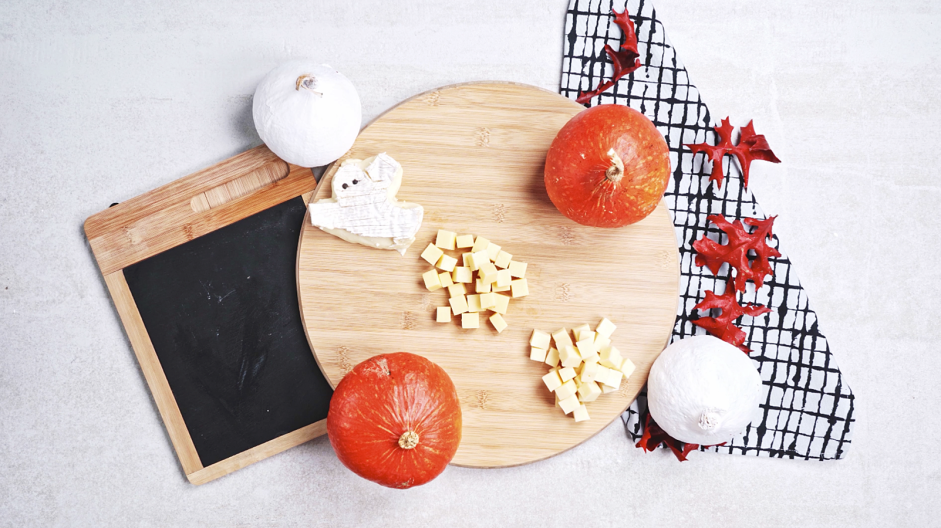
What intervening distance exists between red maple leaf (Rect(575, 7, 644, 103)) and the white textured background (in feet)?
0.46

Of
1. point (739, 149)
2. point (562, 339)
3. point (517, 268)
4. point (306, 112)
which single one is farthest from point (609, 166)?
point (306, 112)

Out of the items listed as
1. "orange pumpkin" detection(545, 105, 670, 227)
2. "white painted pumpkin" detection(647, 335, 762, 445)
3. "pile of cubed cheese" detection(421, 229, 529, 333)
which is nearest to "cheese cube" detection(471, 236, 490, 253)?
"pile of cubed cheese" detection(421, 229, 529, 333)

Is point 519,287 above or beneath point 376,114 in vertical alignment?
beneath

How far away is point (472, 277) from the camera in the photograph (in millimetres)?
1614

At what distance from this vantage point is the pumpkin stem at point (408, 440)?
1.25 meters

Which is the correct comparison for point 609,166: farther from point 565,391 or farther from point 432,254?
point 565,391

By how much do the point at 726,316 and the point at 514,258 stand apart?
0.63 m

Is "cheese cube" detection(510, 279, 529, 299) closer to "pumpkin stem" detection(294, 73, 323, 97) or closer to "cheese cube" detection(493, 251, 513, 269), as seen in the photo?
"cheese cube" detection(493, 251, 513, 269)

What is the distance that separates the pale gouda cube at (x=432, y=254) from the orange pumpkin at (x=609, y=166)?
0.36 metres

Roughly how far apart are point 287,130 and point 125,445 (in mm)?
1061

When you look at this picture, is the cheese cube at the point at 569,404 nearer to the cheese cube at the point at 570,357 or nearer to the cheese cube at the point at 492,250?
the cheese cube at the point at 570,357

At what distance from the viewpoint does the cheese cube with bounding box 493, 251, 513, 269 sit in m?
1.58

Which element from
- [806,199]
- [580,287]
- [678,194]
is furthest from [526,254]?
[806,199]

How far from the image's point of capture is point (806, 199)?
179 cm
